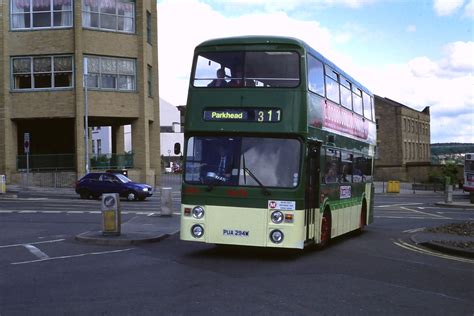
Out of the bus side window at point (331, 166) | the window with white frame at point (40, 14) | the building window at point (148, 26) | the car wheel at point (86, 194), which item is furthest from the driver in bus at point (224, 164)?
the building window at point (148, 26)

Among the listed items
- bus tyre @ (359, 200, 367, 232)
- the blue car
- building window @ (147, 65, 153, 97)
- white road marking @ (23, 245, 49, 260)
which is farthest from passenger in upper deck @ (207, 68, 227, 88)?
building window @ (147, 65, 153, 97)

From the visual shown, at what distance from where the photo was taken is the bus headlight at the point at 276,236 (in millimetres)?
10875

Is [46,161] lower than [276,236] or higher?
higher

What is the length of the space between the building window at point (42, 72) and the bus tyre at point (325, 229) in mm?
30577

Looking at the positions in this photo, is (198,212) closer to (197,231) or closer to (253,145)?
(197,231)

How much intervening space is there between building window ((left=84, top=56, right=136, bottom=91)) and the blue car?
10319mm

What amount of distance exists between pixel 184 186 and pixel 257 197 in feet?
4.66

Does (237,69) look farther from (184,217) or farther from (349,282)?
(349,282)

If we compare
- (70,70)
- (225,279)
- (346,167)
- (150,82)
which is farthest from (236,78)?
(150,82)

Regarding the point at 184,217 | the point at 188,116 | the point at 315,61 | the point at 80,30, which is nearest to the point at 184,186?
the point at 184,217

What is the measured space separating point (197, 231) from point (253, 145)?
188cm

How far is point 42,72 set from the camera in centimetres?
4069

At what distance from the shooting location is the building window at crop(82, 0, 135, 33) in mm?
40812

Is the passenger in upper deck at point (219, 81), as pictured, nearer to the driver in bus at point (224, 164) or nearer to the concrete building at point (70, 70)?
the driver in bus at point (224, 164)
